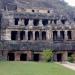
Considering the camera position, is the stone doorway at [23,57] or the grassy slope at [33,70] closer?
the grassy slope at [33,70]

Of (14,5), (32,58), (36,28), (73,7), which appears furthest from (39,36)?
(73,7)

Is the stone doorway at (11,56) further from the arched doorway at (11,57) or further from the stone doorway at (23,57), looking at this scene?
the stone doorway at (23,57)

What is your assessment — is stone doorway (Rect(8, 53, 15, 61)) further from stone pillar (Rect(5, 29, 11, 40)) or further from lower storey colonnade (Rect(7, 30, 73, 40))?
lower storey colonnade (Rect(7, 30, 73, 40))

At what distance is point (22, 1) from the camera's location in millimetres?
76125

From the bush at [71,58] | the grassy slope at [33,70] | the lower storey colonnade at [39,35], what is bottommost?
the grassy slope at [33,70]

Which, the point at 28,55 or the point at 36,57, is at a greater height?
the point at 28,55

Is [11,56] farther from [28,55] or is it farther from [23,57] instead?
[28,55]

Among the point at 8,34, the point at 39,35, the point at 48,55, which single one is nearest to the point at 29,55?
the point at 48,55

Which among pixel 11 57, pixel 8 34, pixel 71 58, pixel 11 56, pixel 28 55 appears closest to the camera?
pixel 71 58

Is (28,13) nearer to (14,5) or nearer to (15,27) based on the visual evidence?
(15,27)

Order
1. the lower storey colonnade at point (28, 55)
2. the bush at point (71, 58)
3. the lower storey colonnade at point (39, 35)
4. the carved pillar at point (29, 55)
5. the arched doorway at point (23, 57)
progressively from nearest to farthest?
the bush at point (71, 58)
the lower storey colonnade at point (28, 55)
the carved pillar at point (29, 55)
the arched doorway at point (23, 57)
the lower storey colonnade at point (39, 35)

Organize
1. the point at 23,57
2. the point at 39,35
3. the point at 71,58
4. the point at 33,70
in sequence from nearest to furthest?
the point at 33,70, the point at 71,58, the point at 23,57, the point at 39,35

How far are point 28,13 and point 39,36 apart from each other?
4.70 meters

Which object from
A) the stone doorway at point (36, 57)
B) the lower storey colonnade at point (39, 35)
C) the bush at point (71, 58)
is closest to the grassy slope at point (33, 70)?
the bush at point (71, 58)
